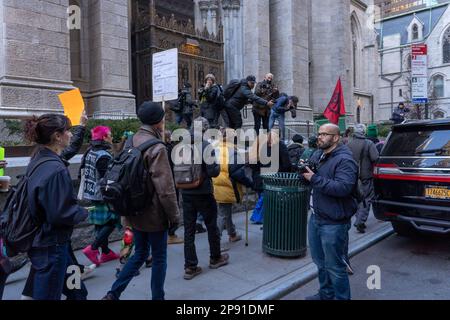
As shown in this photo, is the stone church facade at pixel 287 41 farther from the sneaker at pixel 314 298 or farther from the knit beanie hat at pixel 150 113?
the knit beanie hat at pixel 150 113

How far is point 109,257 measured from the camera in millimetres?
5367

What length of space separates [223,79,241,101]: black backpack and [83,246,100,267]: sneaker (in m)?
4.03

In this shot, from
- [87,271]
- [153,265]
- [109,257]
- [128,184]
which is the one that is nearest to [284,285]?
[153,265]

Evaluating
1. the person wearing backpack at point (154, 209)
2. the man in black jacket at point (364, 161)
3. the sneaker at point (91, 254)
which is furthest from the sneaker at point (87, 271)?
the man in black jacket at point (364, 161)

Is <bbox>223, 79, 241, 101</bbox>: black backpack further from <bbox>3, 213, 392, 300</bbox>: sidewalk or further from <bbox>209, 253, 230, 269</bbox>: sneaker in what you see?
<bbox>209, 253, 230, 269</bbox>: sneaker

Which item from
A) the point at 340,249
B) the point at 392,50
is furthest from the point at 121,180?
the point at 392,50

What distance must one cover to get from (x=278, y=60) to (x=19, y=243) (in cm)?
1558

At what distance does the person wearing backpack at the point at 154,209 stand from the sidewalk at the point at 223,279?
58 centimetres

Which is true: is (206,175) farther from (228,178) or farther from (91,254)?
(91,254)

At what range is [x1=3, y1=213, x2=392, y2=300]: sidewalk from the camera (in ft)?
13.8

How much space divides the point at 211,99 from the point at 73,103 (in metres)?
3.17

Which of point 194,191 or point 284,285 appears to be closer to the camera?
point 284,285
